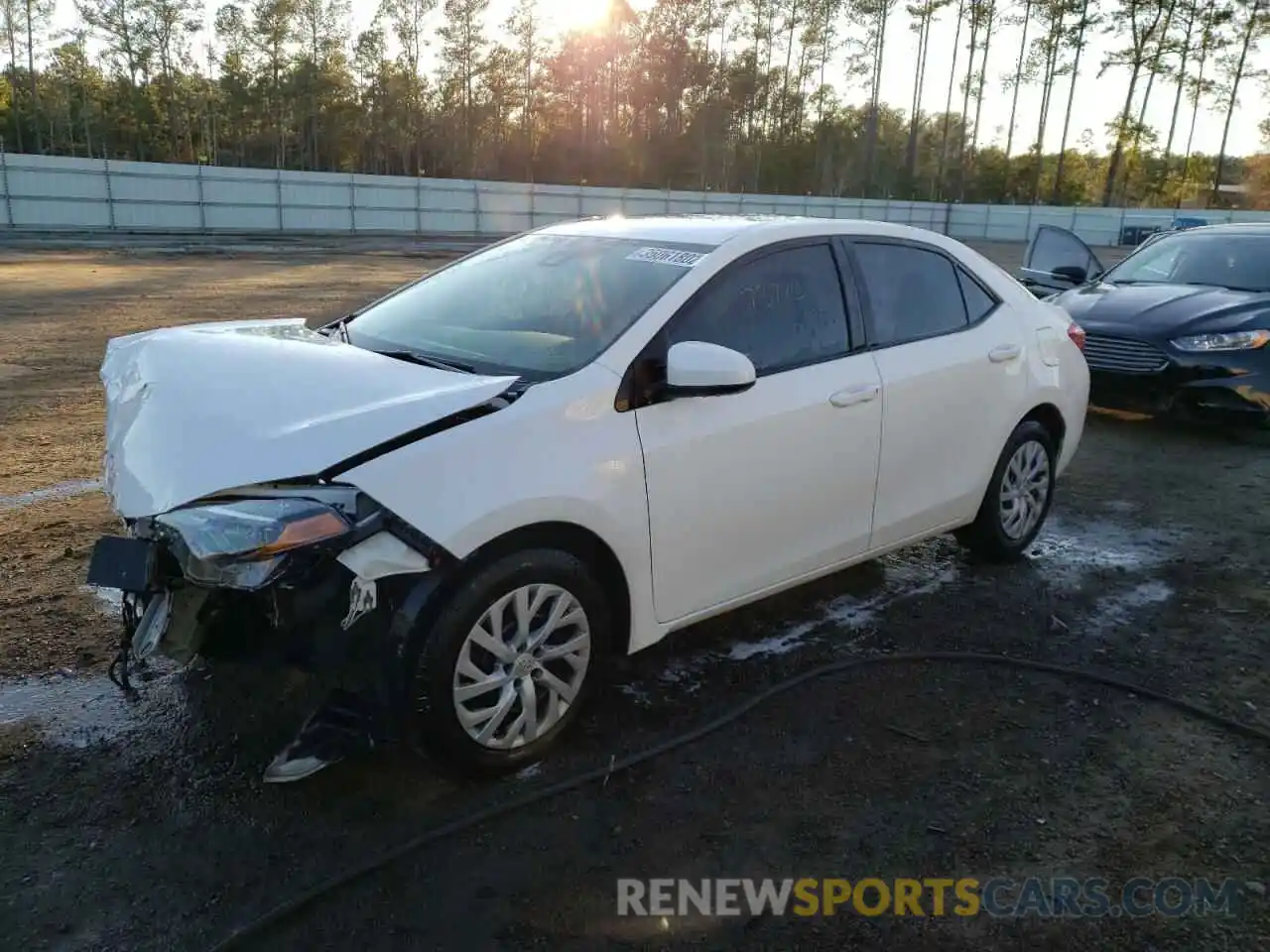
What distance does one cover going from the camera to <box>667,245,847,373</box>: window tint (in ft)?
12.1

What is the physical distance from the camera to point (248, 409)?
10.1 feet

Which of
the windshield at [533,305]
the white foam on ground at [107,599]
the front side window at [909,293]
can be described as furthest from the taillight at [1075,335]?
the white foam on ground at [107,599]

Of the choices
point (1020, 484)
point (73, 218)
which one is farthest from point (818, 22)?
point (1020, 484)

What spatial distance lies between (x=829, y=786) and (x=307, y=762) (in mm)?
1608

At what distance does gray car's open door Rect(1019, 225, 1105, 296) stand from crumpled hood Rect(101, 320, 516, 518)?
23.6ft

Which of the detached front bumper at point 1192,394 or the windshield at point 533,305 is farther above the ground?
the windshield at point 533,305

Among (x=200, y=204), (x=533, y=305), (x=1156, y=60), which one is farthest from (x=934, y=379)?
(x=1156, y=60)

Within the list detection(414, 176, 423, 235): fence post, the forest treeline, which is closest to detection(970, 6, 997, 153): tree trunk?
the forest treeline

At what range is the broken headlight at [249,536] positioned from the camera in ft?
8.79

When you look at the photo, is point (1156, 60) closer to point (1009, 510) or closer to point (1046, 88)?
point (1046, 88)

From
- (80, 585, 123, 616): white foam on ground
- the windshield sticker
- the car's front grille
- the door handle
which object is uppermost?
the windshield sticker

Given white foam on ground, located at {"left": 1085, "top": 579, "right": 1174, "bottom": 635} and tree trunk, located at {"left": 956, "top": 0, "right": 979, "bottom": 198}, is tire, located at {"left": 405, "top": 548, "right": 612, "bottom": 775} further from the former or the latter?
tree trunk, located at {"left": 956, "top": 0, "right": 979, "bottom": 198}

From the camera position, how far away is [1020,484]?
5168 millimetres

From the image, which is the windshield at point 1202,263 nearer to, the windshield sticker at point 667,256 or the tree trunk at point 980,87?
the windshield sticker at point 667,256
